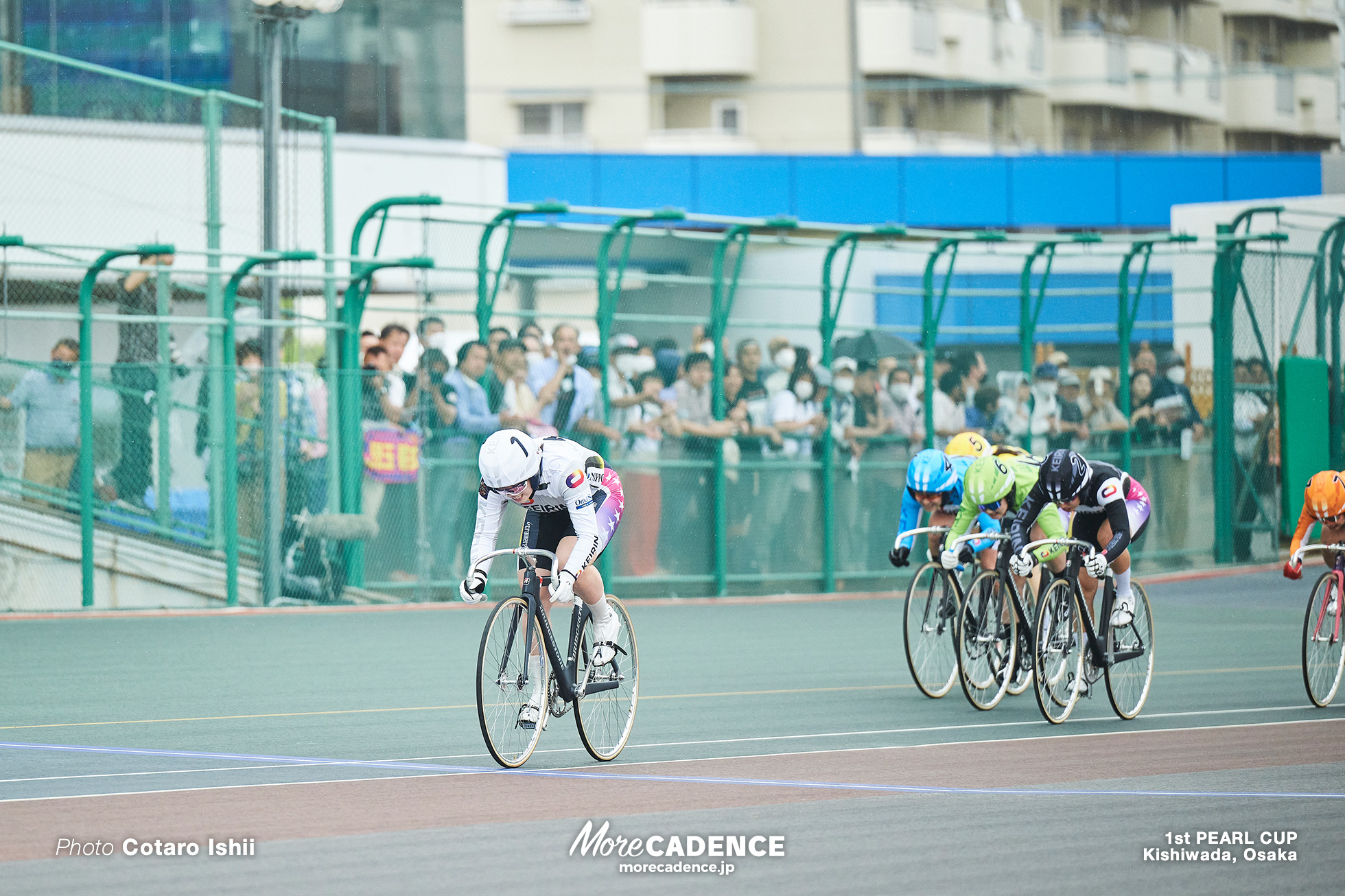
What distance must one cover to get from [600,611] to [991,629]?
2.86 meters

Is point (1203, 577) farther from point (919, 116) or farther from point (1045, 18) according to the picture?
point (1045, 18)

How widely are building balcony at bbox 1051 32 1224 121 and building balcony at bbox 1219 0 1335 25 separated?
69.7 inches

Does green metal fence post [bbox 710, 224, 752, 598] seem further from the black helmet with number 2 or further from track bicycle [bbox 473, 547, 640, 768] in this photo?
track bicycle [bbox 473, 547, 640, 768]

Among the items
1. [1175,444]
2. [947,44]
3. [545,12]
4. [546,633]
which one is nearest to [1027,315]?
[1175,444]

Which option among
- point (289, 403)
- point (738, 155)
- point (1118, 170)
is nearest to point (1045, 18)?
point (1118, 170)

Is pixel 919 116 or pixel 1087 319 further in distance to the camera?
pixel 919 116

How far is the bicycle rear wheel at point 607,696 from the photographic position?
911cm

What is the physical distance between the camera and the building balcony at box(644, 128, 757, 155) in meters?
44.4

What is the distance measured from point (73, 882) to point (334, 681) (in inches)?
228

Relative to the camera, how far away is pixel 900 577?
775 inches

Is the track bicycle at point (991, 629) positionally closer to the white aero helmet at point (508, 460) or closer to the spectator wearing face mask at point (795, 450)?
the white aero helmet at point (508, 460)

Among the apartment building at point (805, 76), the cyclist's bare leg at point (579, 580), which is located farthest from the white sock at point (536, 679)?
the apartment building at point (805, 76)

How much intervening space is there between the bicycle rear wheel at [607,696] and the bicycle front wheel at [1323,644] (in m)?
4.16

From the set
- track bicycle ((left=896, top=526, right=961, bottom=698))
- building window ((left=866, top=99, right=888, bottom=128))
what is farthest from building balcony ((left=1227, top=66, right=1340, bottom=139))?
track bicycle ((left=896, top=526, right=961, bottom=698))
